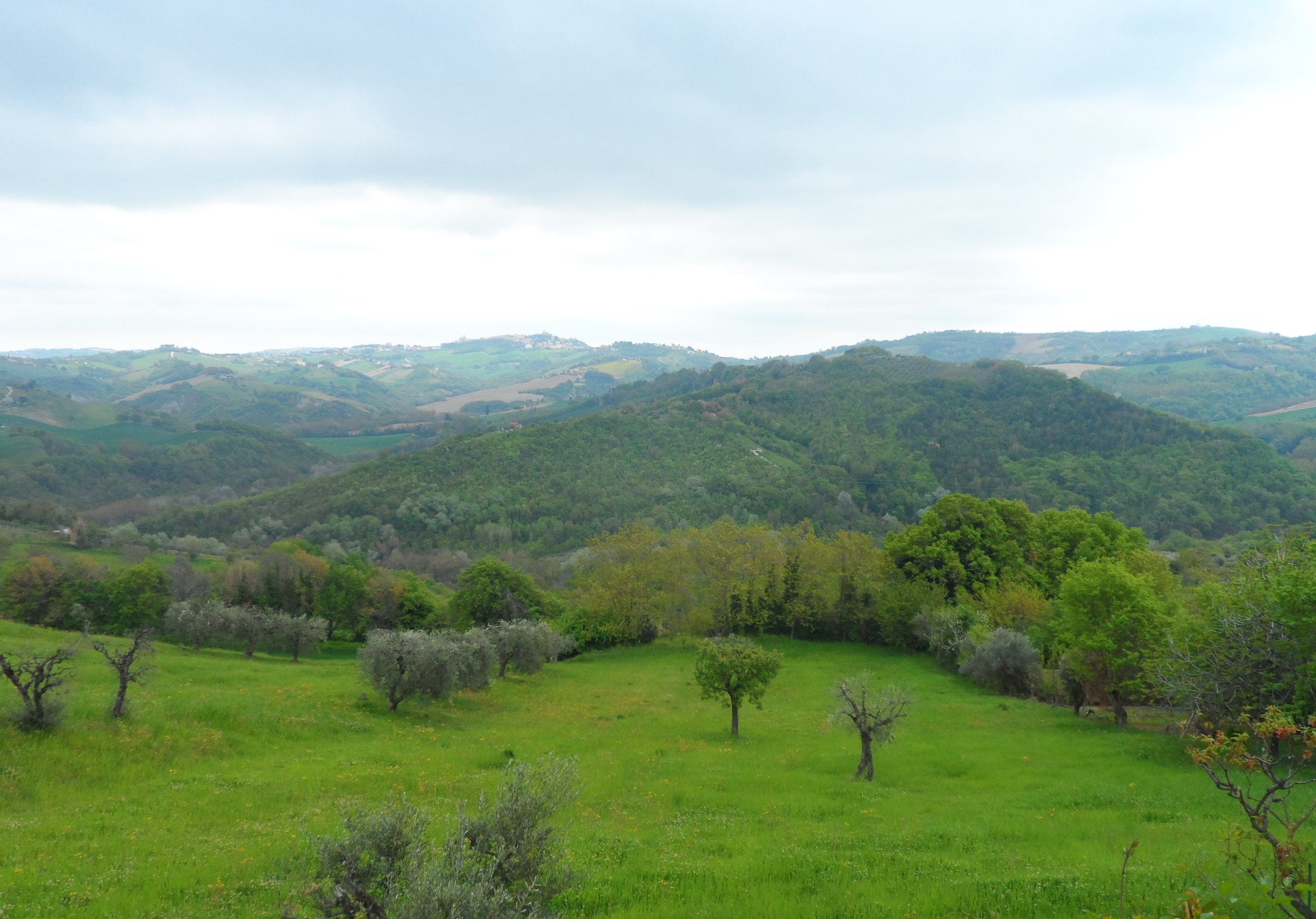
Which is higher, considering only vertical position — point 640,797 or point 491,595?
point 640,797

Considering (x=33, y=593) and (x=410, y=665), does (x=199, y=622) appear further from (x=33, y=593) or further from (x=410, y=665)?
(x=410, y=665)

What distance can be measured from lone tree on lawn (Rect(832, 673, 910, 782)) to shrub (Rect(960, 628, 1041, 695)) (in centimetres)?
1906

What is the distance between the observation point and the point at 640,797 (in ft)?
78.8

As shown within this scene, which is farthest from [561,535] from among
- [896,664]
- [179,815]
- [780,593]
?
[179,815]

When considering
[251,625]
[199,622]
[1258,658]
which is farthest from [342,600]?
[1258,658]

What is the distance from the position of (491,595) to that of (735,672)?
35733 millimetres

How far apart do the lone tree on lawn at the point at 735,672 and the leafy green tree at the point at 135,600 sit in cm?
5763

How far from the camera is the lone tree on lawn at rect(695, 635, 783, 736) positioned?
3541cm

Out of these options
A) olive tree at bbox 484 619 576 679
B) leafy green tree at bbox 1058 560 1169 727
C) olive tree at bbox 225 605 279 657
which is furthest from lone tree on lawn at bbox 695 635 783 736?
olive tree at bbox 225 605 279 657

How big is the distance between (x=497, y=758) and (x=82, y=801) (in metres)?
14.3

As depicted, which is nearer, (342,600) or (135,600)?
(135,600)

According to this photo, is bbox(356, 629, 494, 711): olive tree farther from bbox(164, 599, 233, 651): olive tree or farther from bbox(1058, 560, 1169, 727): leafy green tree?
bbox(1058, 560, 1169, 727): leafy green tree

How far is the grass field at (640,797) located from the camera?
557 inches

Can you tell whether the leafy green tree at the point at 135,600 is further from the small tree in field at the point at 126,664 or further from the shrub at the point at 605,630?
the shrub at the point at 605,630
